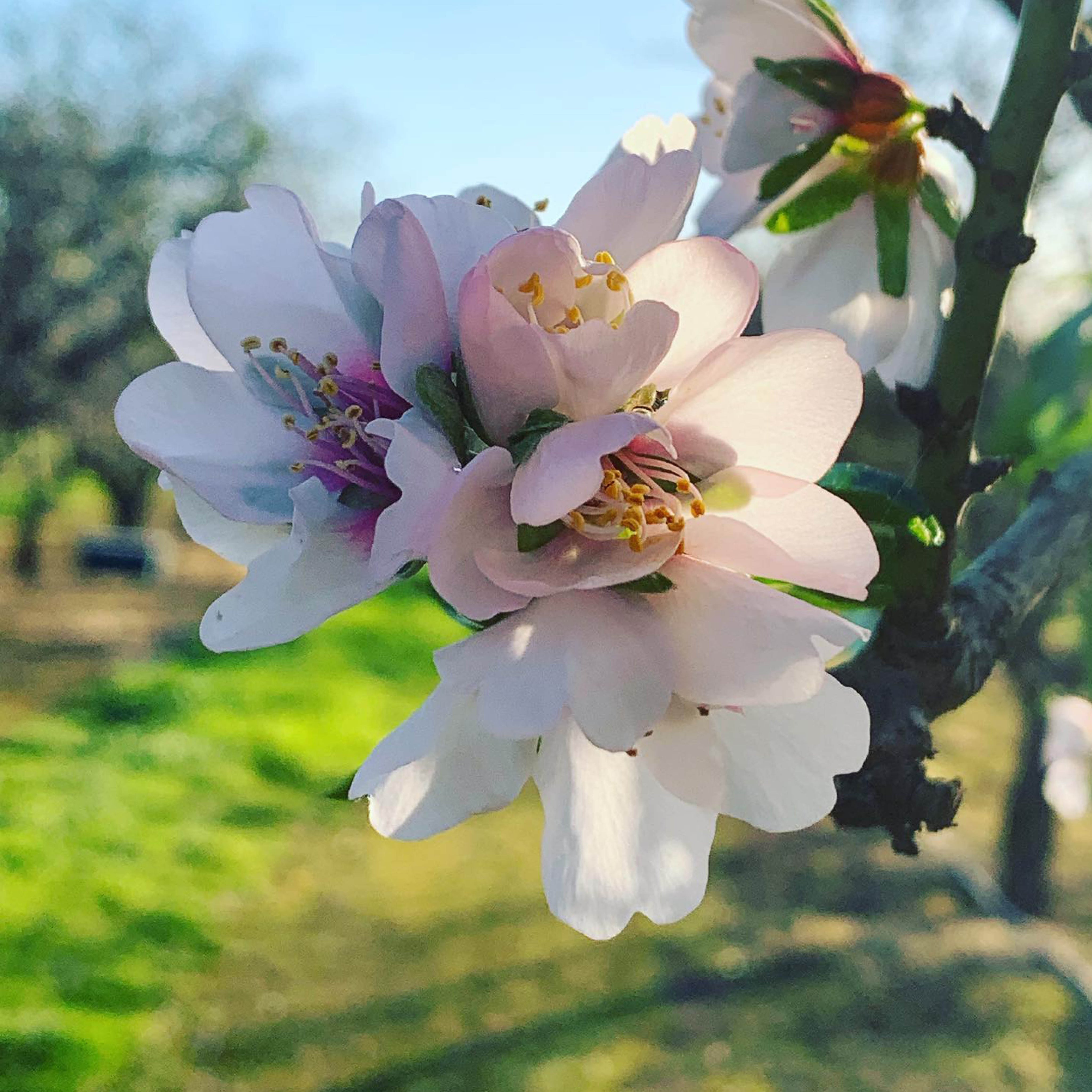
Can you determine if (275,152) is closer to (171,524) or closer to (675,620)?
(171,524)

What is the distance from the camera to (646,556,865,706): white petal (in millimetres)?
218

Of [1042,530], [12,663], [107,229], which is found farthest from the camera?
[107,229]

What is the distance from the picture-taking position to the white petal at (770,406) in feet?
0.77

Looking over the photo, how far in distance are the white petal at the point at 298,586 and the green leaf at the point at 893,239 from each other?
25 cm

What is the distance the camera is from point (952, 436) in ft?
1.25

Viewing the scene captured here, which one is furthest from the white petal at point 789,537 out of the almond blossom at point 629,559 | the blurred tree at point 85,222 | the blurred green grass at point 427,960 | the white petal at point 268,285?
the blurred tree at point 85,222

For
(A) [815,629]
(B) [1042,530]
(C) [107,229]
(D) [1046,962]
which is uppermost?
(A) [815,629]

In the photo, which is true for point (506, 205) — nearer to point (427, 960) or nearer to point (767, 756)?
point (767, 756)

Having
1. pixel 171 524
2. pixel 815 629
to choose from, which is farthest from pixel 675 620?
pixel 171 524

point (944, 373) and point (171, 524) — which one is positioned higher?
point (944, 373)

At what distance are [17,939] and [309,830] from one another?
134cm

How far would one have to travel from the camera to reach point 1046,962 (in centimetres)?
351

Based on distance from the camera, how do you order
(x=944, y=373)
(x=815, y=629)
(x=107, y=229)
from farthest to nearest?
(x=107, y=229), (x=944, y=373), (x=815, y=629)

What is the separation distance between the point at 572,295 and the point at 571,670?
88 millimetres
